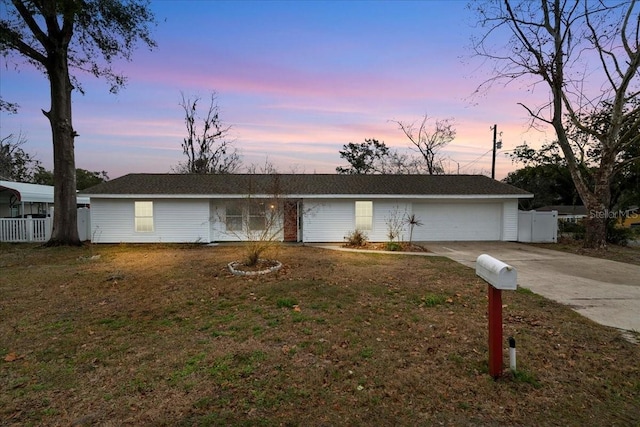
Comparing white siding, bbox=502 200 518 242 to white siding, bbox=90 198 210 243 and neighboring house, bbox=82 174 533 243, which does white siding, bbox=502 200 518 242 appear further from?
white siding, bbox=90 198 210 243

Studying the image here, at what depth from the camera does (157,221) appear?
15.0 m

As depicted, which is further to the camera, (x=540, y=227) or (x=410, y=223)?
(x=540, y=227)

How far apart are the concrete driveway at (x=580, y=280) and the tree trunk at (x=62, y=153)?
47.6 ft

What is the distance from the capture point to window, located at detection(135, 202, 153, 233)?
589 inches

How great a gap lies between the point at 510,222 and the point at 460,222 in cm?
235

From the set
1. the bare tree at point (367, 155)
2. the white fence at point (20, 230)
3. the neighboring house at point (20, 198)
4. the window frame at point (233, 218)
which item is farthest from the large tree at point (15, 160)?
the bare tree at point (367, 155)

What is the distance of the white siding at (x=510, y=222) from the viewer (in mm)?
16000

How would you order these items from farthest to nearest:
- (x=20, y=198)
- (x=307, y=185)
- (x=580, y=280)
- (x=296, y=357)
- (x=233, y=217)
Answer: (x=20, y=198) → (x=307, y=185) → (x=233, y=217) → (x=580, y=280) → (x=296, y=357)

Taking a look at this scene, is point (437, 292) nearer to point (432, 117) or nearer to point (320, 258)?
point (320, 258)

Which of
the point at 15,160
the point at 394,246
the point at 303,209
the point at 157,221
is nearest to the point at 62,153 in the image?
the point at 157,221

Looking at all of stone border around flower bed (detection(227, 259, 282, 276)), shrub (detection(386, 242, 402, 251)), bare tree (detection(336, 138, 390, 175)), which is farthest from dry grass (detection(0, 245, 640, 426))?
bare tree (detection(336, 138, 390, 175))

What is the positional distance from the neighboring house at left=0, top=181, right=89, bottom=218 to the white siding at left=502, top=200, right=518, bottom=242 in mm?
22324

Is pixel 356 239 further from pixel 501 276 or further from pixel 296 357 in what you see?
pixel 501 276

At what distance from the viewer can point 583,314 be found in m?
5.31
